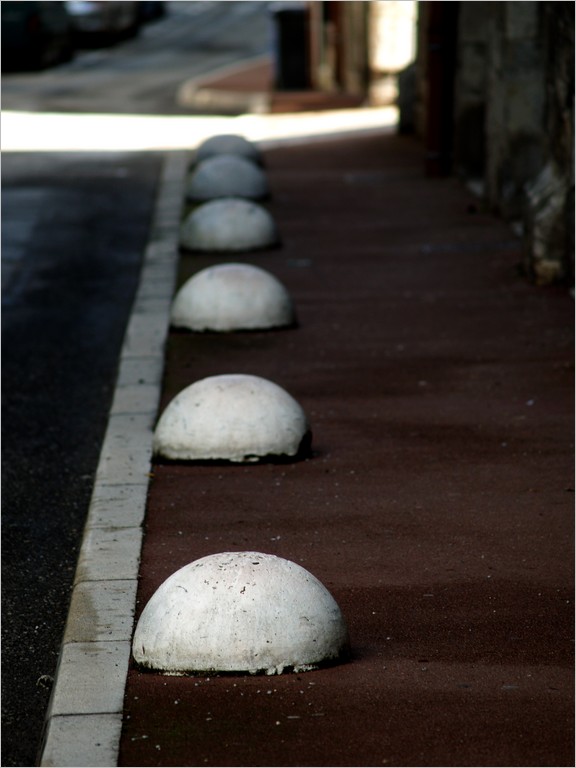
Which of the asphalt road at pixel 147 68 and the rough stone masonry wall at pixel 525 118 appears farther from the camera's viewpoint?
the asphalt road at pixel 147 68

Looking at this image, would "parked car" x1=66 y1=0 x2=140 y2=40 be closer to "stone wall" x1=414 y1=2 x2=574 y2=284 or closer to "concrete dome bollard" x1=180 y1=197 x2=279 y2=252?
"stone wall" x1=414 y1=2 x2=574 y2=284

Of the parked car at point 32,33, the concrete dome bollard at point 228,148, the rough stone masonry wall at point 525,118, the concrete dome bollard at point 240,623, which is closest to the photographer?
the concrete dome bollard at point 240,623

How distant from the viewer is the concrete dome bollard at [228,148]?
698 inches

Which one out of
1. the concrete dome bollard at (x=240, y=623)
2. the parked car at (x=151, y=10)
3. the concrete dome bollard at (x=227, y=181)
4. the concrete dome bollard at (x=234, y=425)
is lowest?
the parked car at (x=151, y=10)

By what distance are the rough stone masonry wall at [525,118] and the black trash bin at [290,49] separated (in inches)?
666

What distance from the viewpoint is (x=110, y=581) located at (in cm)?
541

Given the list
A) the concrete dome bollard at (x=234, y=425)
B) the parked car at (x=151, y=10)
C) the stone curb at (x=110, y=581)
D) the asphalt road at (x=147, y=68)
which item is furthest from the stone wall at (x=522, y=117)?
the parked car at (x=151, y=10)

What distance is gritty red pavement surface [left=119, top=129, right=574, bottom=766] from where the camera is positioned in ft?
14.0

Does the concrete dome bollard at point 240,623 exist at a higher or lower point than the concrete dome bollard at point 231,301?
higher

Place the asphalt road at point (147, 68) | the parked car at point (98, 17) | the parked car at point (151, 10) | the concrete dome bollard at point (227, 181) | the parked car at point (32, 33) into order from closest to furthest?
the concrete dome bollard at point (227, 181) → the asphalt road at point (147, 68) → the parked car at point (32, 33) → the parked car at point (98, 17) → the parked car at point (151, 10)

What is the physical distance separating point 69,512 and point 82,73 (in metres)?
33.1

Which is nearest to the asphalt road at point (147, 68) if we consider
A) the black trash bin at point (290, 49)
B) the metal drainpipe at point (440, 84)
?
the black trash bin at point (290, 49)

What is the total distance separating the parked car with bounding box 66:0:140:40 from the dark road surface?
30.6 metres

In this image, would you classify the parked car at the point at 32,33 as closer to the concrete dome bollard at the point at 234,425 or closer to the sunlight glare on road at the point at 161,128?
the sunlight glare on road at the point at 161,128
